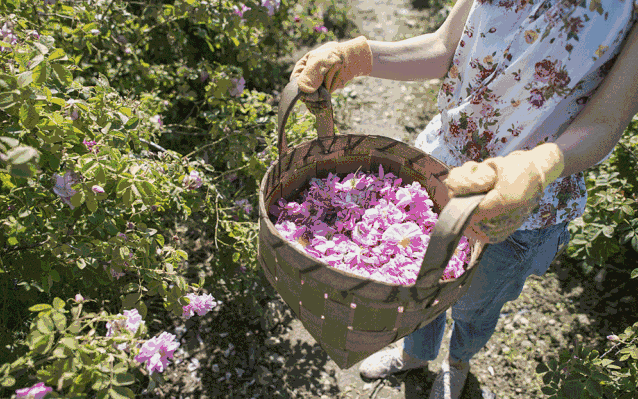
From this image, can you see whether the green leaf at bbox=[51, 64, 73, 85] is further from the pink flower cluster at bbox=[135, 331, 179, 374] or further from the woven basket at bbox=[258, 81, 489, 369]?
the pink flower cluster at bbox=[135, 331, 179, 374]

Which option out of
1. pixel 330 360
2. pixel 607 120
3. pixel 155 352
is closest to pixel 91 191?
pixel 155 352

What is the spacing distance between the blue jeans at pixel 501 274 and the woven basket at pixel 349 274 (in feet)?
1.06

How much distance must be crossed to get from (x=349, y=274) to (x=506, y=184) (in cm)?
39

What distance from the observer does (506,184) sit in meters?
0.89

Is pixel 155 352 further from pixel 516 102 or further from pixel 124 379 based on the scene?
pixel 516 102

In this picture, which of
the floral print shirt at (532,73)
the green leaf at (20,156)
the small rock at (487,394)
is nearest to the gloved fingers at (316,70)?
the floral print shirt at (532,73)

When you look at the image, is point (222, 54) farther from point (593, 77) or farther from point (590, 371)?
point (590, 371)

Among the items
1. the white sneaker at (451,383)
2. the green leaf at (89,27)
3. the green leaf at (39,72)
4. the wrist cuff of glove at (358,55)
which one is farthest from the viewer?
the white sneaker at (451,383)

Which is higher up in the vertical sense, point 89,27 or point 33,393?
point 89,27

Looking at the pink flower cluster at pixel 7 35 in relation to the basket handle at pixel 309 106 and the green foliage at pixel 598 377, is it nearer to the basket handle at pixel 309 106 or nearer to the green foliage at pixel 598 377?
the basket handle at pixel 309 106

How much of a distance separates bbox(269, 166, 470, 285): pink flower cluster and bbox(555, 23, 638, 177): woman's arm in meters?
0.38

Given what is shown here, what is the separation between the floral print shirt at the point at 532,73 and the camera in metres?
1.13

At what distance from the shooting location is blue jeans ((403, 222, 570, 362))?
1.43 meters

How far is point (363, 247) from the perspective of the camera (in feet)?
3.90
